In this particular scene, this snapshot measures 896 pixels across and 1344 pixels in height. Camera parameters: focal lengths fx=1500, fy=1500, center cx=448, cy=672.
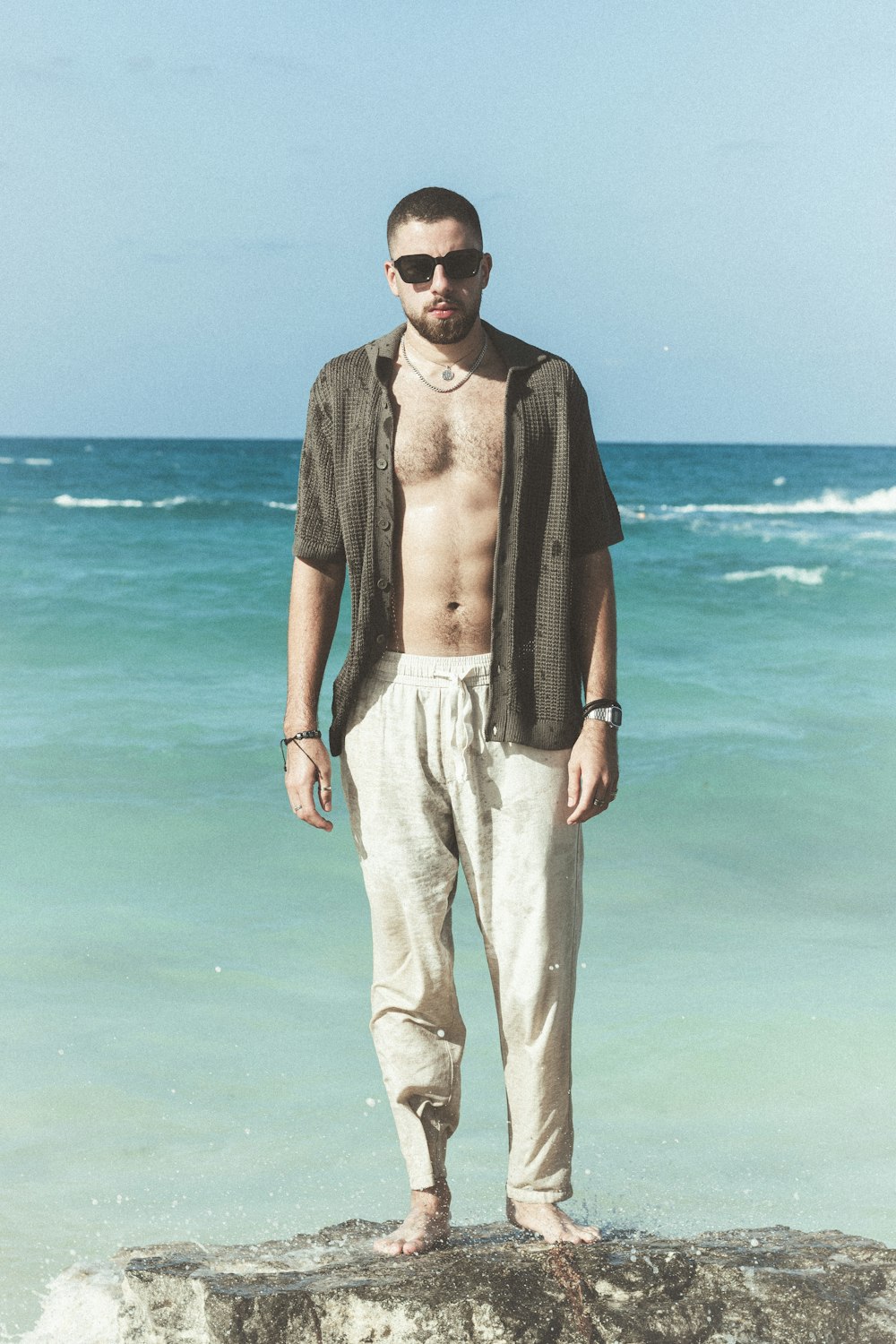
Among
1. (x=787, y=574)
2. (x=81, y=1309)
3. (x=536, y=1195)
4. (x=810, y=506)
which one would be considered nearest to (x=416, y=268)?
(x=536, y=1195)

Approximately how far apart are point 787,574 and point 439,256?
17.9 m

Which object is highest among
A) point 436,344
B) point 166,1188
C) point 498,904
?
point 436,344

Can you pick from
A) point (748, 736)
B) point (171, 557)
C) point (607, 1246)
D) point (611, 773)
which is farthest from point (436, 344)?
point (171, 557)

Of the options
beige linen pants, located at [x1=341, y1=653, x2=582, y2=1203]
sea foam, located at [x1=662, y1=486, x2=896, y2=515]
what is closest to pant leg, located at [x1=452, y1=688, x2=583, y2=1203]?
beige linen pants, located at [x1=341, y1=653, x2=582, y2=1203]

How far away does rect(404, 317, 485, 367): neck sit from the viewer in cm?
290

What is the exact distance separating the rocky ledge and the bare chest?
150 cm

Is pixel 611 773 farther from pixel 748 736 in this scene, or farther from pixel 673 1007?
pixel 748 736

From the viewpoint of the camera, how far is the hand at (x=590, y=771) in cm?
287

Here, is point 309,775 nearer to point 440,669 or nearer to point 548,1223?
point 440,669

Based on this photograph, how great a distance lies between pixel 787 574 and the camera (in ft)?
65.8

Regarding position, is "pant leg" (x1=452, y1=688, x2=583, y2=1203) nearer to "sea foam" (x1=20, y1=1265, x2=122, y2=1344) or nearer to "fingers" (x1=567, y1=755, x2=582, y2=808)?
"fingers" (x1=567, y1=755, x2=582, y2=808)

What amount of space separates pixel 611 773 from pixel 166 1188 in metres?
2.06

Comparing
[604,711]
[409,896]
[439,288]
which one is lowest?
[409,896]

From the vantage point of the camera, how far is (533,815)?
286 cm
